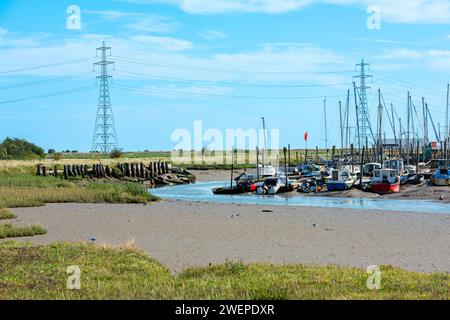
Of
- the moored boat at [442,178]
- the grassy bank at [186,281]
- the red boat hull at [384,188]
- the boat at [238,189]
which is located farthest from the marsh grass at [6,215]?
the moored boat at [442,178]

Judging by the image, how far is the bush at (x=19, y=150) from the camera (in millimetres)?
104081

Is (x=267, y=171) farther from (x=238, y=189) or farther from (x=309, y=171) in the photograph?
(x=238, y=189)

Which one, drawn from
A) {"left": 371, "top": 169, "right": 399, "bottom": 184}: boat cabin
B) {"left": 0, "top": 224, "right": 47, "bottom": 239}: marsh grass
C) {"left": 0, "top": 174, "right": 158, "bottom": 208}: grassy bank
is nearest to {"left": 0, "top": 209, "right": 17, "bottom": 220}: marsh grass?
{"left": 0, "top": 224, "right": 47, "bottom": 239}: marsh grass

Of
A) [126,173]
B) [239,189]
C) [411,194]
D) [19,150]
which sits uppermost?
[19,150]

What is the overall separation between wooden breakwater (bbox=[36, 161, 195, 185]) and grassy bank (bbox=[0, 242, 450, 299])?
6134 cm

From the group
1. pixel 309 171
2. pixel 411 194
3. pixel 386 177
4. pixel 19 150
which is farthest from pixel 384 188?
pixel 19 150

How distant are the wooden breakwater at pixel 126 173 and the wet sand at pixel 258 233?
3903 cm

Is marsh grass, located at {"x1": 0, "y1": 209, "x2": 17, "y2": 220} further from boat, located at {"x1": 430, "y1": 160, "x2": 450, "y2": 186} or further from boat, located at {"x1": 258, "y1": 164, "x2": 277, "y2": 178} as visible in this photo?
boat, located at {"x1": 258, "y1": 164, "x2": 277, "y2": 178}

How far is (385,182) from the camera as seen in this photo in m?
59.6

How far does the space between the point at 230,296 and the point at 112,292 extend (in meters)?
2.22

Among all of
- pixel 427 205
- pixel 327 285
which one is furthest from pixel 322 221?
pixel 327 285

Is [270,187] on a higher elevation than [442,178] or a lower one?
lower

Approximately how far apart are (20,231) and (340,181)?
42.1 m
